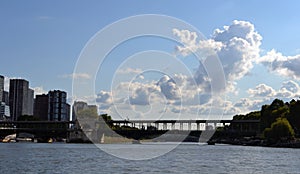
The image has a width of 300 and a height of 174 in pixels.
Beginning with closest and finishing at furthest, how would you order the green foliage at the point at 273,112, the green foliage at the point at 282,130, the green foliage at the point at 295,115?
the green foliage at the point at 282,130, the green foliage at the point at 295,115, the green foliage at the point at 273,112

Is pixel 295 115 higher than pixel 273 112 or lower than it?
lower

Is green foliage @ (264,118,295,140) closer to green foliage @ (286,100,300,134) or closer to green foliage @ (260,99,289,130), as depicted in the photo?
green foliage @ (286,100,300,134)

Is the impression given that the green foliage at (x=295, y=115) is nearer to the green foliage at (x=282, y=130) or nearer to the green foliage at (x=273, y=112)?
the green foliage at (x=282, y=130)

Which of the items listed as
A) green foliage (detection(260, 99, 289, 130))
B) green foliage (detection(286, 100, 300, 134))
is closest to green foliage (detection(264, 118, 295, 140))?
green foliage (detection(286, 100, 300, 134))

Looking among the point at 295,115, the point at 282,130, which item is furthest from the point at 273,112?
the point at 282,130

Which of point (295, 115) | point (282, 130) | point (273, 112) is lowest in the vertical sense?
point (282, 130)

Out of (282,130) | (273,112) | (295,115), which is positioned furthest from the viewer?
(273,112)

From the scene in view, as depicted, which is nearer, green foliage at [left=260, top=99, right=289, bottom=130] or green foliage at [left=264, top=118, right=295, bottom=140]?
green foliage at [left=264, top=118, right=295, bottom=140]

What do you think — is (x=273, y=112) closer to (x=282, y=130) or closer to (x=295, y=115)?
(x=295, y=115)

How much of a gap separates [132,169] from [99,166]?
20.7ft

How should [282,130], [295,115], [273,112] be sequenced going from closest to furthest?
[282,130] → [295,115] → [273,112]

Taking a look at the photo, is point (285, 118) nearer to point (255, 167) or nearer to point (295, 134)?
point (295, 134)

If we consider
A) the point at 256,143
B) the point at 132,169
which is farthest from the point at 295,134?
the point at 132,169

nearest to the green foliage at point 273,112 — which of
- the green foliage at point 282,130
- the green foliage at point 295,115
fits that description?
the green foliage at point 295,115
